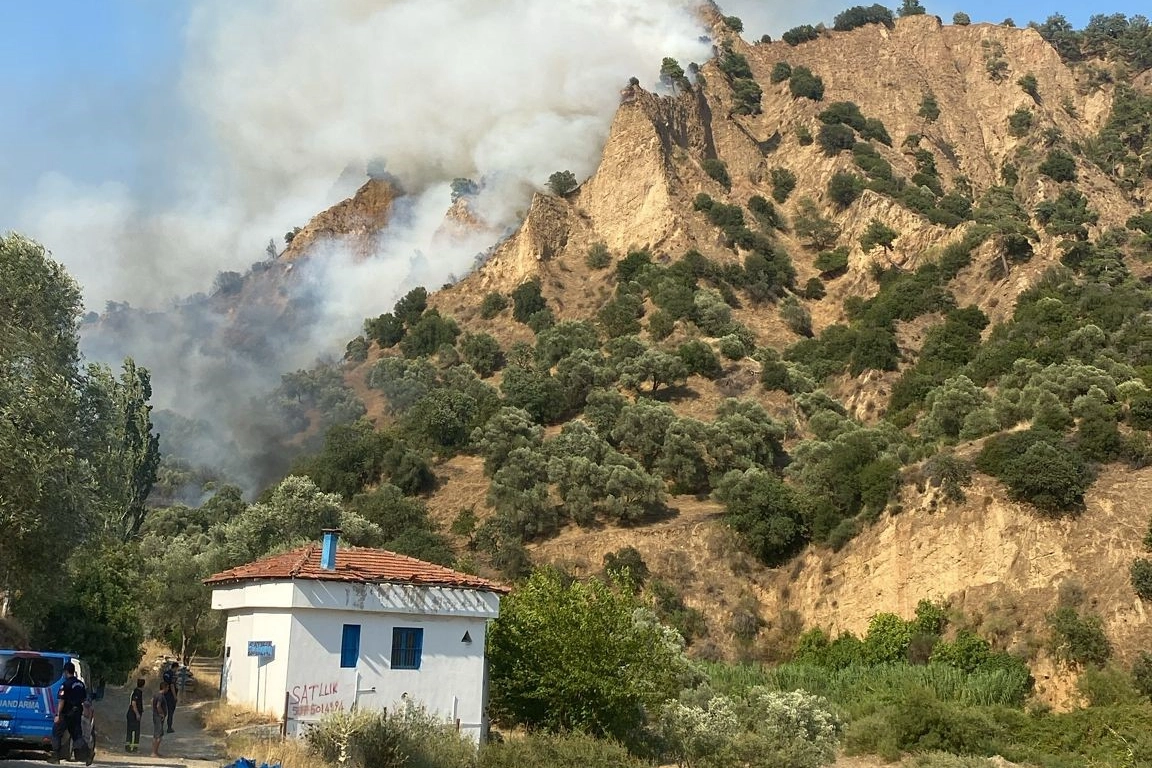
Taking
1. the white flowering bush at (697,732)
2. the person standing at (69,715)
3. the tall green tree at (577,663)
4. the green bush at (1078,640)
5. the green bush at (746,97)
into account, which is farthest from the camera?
the green bush at (746,97)

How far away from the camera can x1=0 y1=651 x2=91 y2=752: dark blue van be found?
16562 millimetres

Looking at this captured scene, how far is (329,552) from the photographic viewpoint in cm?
2533

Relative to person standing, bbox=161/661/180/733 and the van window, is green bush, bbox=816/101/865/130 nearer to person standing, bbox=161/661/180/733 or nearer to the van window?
person standing, bbox=161/661/180/733

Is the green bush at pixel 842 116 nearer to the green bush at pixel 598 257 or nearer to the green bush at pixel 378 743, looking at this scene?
the green bush at pixel 598 257

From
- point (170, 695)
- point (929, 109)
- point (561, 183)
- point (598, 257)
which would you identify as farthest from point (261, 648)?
point (929, 109)

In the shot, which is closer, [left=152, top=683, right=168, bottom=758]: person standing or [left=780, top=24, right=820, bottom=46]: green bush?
[left=152, top=683, right=168, bottom=758]: person standing

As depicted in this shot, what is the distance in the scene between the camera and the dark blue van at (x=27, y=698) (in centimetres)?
1656

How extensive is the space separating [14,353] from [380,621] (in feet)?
32.5

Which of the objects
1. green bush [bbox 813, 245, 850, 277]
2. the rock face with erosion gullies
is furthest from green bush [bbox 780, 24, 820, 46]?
green bush [bbox 813, 245, 850, 277]

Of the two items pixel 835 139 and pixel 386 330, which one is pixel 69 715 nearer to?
pixel 386 330

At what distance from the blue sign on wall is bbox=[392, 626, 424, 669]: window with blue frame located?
9.18 feet

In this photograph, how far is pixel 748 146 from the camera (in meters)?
94.6

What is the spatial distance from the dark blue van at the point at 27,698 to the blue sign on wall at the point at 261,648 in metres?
7.08

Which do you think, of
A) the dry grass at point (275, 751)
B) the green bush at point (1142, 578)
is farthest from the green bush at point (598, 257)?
the dry grass at point (275, 751)
